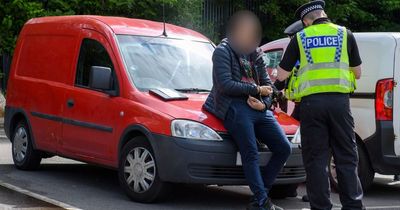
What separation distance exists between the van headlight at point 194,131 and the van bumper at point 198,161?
1.7 inches

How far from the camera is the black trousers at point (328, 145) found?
5730 millimetres

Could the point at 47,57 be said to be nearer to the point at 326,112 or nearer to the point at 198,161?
the point at 198,161

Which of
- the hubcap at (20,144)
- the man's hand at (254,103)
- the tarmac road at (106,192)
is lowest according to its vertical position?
the tarmac road at (106,192)

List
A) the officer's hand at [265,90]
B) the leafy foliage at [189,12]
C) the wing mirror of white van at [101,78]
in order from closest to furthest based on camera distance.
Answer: the officer's hand at [265,90] < the wing mirror of white van at [101,78] < the leafy foliage at [189,12]

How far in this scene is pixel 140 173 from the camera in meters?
6.79

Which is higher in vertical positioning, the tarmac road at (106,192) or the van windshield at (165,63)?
the van windshield at (165,63)

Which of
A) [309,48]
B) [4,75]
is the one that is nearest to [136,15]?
[4,75]

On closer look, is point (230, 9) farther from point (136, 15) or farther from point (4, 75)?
point (4, 75)

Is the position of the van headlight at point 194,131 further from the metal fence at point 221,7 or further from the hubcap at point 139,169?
the metal fence at point 221,7

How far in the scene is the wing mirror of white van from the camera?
7.27 meters

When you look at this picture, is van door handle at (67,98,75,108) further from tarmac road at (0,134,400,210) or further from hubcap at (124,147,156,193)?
hubcap at (124,147,156,193)

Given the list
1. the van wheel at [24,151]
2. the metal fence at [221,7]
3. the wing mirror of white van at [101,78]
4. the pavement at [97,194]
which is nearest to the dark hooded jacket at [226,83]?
the pavement at [97,194]

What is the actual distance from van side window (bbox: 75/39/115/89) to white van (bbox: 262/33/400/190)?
2836 mm

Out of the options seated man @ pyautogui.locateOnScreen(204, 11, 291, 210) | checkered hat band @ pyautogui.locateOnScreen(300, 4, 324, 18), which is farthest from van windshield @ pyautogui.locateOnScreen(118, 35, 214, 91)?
checkered hat band @ pyautogui.locateOnScreen(300, 4, 324, 18)
